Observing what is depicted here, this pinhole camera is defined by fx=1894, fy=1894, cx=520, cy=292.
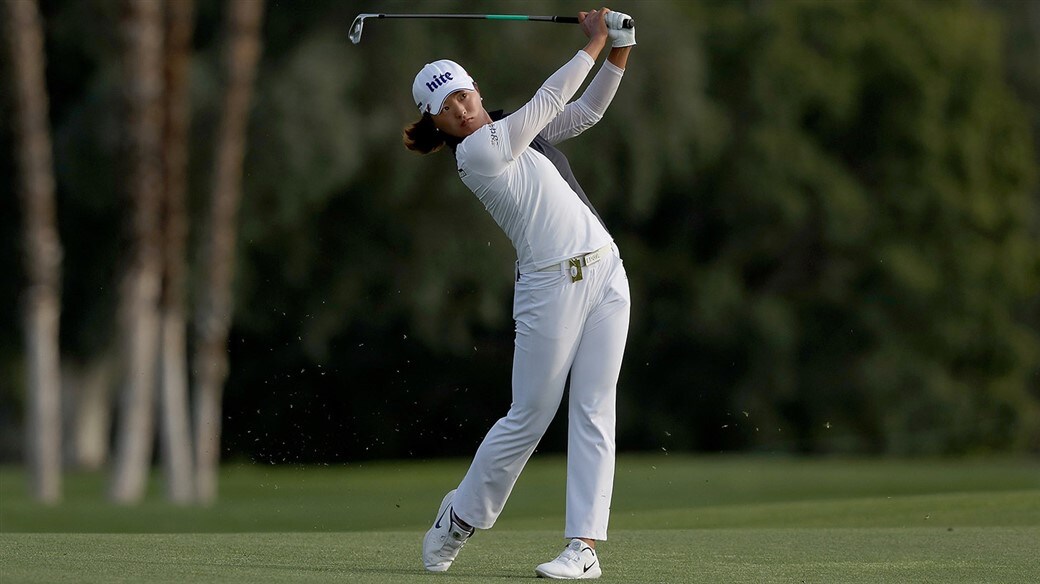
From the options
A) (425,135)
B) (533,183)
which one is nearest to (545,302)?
(533,183)

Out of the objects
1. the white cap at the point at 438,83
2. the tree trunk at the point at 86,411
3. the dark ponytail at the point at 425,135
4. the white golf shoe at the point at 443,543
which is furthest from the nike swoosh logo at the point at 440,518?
the tree trunk at the point at 86,411

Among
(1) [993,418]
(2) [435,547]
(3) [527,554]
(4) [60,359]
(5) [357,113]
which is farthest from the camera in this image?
(1) [993,418]

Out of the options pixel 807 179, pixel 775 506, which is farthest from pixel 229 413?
pixel 775 506

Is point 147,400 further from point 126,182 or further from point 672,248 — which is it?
point 672,248

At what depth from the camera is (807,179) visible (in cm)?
3306

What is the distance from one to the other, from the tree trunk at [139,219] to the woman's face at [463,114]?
46.8 ft

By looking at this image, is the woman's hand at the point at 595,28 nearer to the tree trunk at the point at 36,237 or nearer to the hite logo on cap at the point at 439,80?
the hite logo on cap at the point at 439,80

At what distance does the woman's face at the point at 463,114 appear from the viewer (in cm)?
693

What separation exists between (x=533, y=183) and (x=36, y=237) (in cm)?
1471

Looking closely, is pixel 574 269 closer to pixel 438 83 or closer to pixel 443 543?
pixel 438 83

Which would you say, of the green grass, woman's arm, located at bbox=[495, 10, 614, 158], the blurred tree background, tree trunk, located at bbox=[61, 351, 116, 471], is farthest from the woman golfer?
tree trunk, located at bbox=[61, 351, 116, 471]

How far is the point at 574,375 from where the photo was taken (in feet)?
22.7

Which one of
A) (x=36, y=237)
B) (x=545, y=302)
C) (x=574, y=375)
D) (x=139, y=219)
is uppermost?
(x=545, y=302)

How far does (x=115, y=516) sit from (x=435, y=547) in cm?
1114
